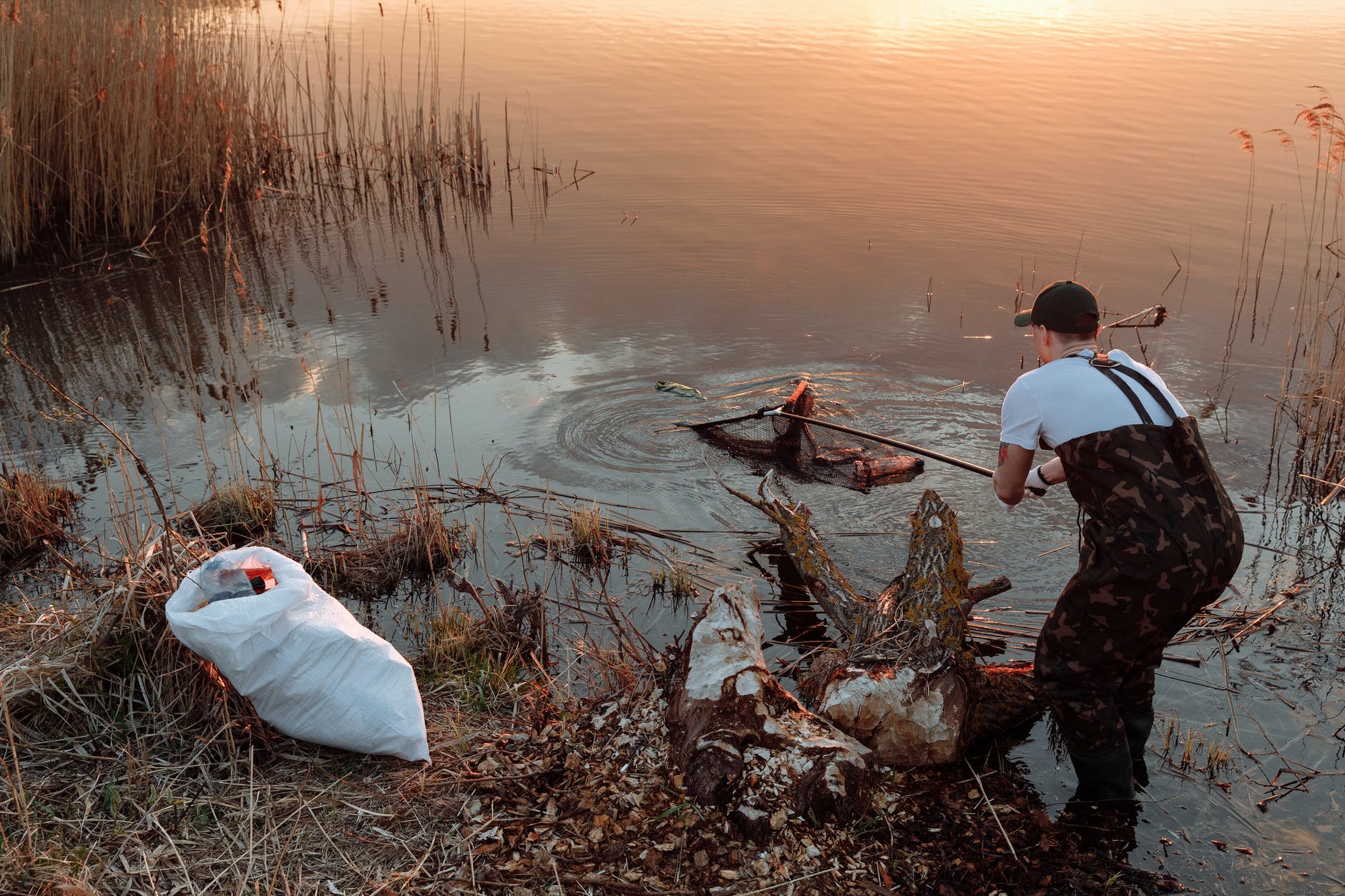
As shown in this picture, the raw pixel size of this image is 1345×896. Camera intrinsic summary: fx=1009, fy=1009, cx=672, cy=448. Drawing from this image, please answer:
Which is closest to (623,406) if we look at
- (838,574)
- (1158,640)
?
(838,574)

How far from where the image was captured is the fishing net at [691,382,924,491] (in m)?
6.41

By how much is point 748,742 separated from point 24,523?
4417 millimetres

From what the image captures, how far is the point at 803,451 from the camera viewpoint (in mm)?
6703

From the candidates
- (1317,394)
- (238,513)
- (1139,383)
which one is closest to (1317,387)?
(1317,394)

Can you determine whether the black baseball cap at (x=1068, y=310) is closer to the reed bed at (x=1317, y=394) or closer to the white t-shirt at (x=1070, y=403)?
the white t-shirt at (x=1070, y=403)

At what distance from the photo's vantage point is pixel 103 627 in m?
3.76

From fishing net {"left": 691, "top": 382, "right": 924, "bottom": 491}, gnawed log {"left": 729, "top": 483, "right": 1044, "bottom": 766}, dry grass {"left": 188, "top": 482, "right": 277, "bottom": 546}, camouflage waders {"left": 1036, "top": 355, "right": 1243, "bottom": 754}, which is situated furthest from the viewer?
fishing net {"left": 691, "top": 382, "right": 924, "bottom": 491}

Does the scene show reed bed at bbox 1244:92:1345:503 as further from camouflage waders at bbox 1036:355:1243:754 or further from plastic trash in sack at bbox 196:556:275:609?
plastic trash in sack at bbox 196:556:275:609

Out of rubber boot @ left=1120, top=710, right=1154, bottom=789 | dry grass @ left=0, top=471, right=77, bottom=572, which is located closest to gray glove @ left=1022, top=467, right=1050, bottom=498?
rubber boot @ left=1120, top=710, right=1154, bottom=789

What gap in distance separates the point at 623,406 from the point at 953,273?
4399 millimetres

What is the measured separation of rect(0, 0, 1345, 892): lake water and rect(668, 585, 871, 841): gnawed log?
3.29 ft

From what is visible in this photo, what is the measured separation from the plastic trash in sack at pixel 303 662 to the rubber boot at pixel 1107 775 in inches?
92.6

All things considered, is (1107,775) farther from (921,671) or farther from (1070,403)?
(1070,403)

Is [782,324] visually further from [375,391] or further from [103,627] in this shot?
[103,627]
